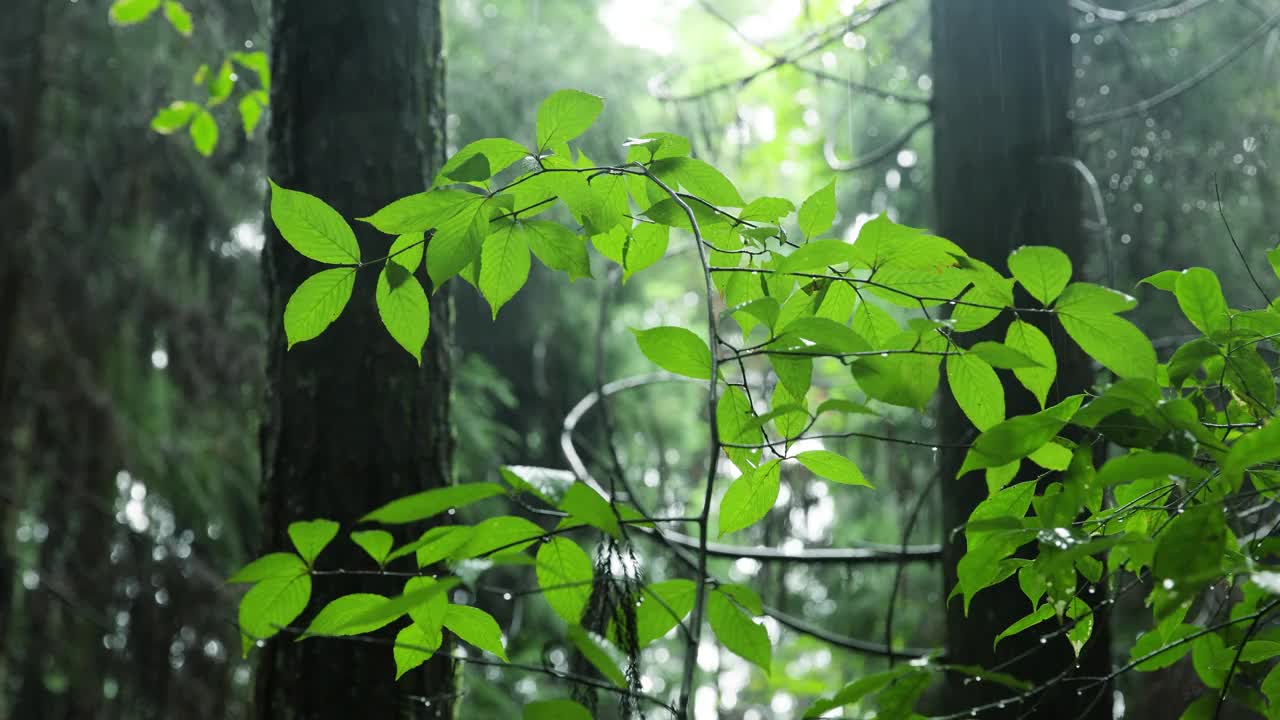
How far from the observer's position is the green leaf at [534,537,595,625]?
0.76m

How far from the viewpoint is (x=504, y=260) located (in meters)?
0.88

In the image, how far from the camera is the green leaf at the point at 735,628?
0.80m

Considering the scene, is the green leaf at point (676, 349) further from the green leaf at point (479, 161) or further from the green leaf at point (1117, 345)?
the green leaf at point (1117, 345)

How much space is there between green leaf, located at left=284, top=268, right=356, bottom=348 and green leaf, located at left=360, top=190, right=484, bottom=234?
0.29 feet

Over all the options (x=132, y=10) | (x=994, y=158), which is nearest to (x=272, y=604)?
(x=994, y=158)

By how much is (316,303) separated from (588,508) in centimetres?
43

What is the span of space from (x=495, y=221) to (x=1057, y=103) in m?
1.50

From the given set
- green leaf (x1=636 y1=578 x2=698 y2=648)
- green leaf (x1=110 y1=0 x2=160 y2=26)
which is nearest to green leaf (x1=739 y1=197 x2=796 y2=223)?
green leaf (x1=636 y1=578 x2=698 y2=648)

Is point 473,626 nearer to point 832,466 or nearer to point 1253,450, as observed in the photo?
point 832,466

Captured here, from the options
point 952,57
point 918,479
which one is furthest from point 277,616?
point 918,479

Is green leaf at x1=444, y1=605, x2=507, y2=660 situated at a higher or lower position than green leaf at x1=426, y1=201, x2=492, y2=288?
lower

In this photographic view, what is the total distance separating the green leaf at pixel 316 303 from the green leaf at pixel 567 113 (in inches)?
9.1

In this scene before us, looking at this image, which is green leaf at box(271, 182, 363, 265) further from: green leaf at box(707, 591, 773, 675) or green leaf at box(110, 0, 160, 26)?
green leaf at box(110, 0, 160, 26)

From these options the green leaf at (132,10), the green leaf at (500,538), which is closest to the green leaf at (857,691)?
the green leaf at (500,538)
